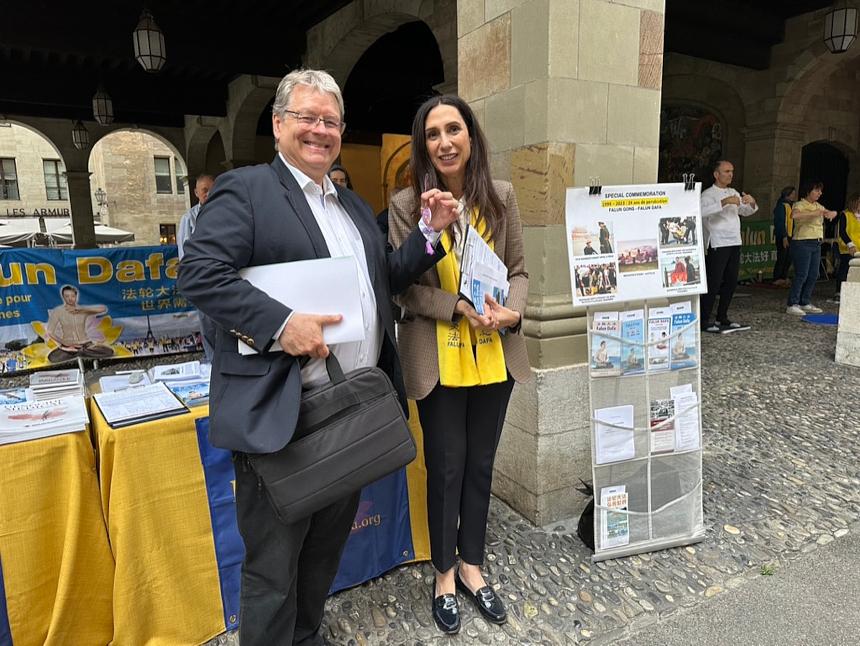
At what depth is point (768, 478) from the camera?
10.7 feet

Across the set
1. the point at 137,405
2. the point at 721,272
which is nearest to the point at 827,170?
the point at 721,272

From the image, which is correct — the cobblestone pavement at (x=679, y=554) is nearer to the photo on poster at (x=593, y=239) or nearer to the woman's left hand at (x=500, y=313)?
the woman's left hand at (x=500, y=313)

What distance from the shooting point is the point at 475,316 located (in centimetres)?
193

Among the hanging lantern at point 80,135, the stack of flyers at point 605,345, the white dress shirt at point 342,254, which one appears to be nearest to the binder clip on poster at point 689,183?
the stack of flyers at point 605,345

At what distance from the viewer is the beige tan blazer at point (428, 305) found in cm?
199

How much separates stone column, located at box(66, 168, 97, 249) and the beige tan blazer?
17.1 m

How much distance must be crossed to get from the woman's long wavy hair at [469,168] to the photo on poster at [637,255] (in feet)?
2.24

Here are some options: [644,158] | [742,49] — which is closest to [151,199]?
[742,49]

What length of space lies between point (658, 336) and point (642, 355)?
118mm

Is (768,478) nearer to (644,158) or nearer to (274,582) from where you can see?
(644,158)

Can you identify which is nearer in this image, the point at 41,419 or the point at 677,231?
the point at 41,419

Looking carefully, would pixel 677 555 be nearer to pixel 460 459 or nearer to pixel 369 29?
pixel 460 459

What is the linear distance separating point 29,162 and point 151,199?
23.2ft

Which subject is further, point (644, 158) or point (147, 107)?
point (147, 107)
